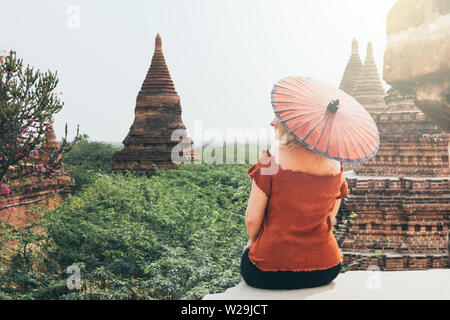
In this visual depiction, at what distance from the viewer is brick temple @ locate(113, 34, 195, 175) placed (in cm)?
1645

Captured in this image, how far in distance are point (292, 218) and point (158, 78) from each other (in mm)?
14715

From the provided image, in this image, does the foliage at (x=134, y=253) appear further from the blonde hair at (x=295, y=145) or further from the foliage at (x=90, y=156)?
A: the foliage at (x=90, y=156)

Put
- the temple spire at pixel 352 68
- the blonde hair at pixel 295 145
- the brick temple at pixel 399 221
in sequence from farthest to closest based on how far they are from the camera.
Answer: the temple spire at pixel 352 68 < the brick temple at pixel 399 221 < the blonde hair at pixel 295 145

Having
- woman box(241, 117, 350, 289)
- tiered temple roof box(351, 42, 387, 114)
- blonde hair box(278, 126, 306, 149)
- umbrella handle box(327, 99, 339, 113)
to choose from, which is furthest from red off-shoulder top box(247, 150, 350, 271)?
tiered temple roof box(351, 42, 387, 114)

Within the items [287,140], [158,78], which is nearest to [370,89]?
[158,78]

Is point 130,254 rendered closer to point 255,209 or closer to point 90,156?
point 255,209

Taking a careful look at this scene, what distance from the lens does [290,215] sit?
9.59 feet

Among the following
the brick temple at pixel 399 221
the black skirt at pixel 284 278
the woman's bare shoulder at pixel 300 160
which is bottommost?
the brick temple at pixel 399 221

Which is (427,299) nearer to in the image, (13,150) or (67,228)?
(67,228)

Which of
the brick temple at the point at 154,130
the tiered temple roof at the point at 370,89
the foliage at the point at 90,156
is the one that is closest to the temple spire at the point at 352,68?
the tiered temple roof at the point at 370,89

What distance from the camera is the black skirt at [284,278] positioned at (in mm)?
2943

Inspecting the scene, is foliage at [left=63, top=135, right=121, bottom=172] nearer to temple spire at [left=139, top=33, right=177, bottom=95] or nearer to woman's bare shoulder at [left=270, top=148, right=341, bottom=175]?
temple spire at [left=139, top=33, right=177, bottom=95]
